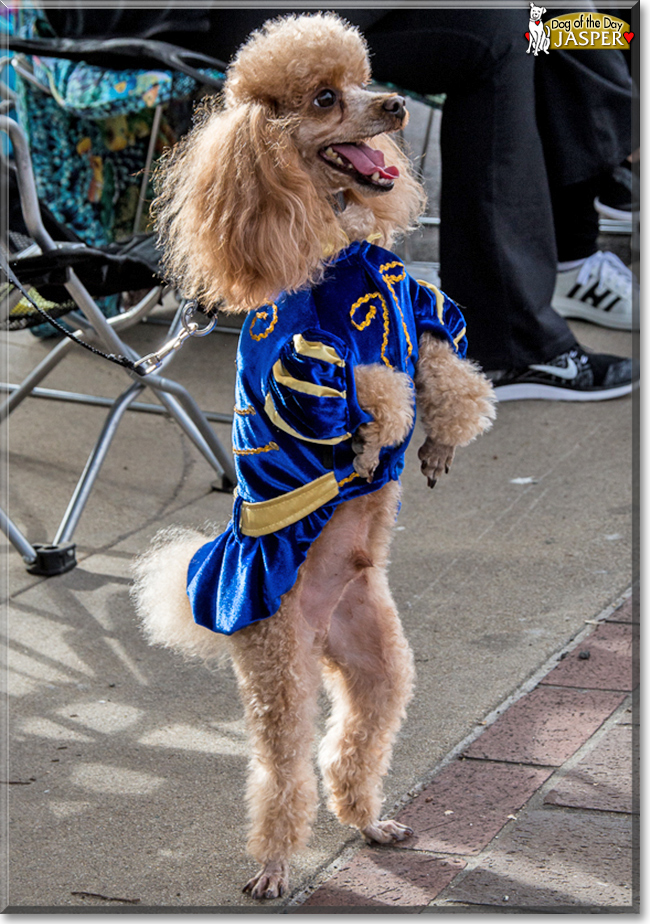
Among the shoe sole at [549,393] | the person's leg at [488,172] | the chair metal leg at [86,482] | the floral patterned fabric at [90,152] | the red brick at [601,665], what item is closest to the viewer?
the red brick at [601,665]

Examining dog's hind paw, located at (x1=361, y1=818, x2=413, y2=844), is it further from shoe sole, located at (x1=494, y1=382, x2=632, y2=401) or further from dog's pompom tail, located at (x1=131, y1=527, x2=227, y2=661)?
shoe sole, located at (x1=494, y1=382, x2=632, y2=401)

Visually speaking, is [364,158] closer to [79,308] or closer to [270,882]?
[270,882]

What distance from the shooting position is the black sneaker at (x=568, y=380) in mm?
4699

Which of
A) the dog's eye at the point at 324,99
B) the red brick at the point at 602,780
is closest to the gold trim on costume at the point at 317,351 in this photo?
the dog's eye at the point at 324,99

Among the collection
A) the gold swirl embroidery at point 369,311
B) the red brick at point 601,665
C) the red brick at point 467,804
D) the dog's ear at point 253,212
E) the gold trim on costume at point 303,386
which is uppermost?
the dog's ear at point 253,212

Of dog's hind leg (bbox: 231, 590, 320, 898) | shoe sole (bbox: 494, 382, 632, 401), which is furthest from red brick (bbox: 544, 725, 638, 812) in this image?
shoe sole (bbox: 494, 382, 632, 401)

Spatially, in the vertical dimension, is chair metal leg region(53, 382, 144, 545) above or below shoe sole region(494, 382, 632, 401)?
above

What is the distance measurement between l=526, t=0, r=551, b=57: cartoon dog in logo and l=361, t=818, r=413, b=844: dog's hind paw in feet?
10.7

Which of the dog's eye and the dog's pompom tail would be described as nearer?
the dog's eye

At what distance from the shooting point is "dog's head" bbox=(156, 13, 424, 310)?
5.98ft

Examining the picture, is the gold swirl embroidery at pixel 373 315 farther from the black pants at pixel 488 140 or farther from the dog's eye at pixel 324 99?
the black pants at pixel 488 140

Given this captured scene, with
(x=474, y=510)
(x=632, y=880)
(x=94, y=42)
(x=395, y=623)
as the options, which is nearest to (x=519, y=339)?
(x=474, y=510)

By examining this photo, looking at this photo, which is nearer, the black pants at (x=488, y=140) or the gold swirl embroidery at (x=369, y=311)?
the gold swirl embroidery at (x=369, y=311)

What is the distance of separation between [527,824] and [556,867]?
0.16 metres
